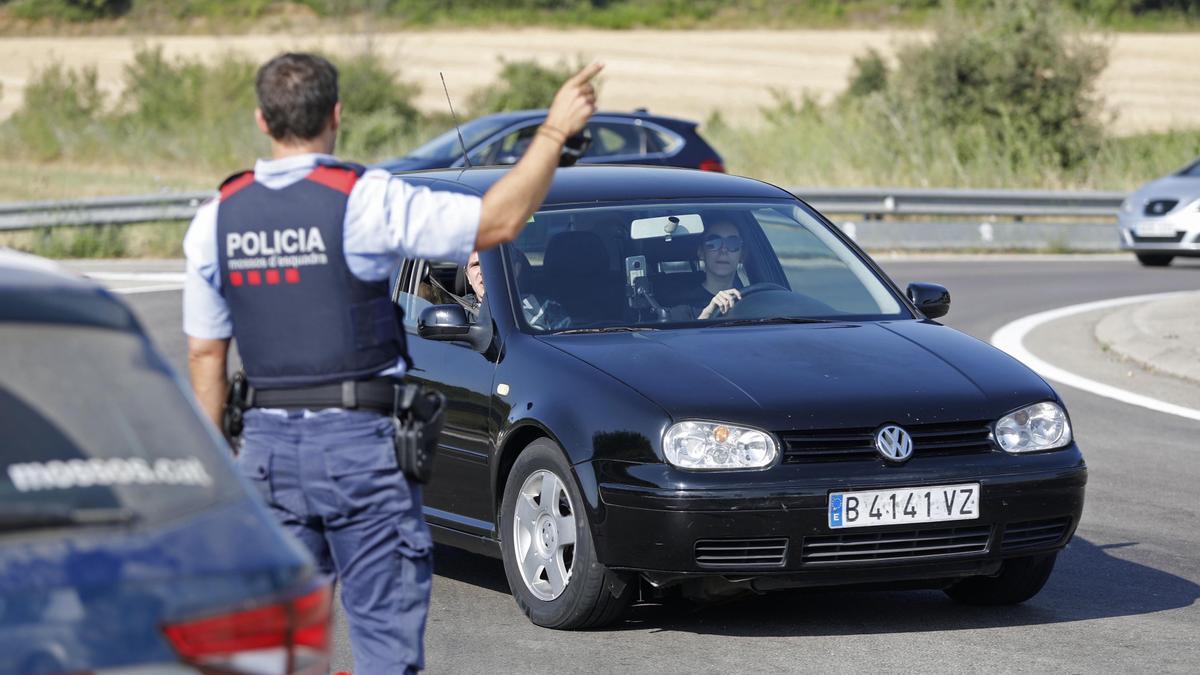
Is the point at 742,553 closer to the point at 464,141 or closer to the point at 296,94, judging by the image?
the point at 296,94

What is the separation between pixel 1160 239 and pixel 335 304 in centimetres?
1973

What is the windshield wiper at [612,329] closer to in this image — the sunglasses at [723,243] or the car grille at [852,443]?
the sunglasses at [723,243]

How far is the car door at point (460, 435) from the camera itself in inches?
281

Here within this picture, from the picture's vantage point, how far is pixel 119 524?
309 centimetres

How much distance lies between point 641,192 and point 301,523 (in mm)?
3569

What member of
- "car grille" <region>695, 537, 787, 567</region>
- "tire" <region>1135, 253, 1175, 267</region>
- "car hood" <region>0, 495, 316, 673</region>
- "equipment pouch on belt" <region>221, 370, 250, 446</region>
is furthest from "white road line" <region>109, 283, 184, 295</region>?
"car hood" <region>0, 495, 316, 673</region>

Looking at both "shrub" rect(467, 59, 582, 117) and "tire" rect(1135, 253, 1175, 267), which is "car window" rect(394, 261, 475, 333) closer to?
"tire" rect(1135, 253, 1175, 267)

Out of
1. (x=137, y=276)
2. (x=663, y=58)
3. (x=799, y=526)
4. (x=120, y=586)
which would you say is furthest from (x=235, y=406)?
(x=663, y=58)

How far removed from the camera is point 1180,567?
7.67m

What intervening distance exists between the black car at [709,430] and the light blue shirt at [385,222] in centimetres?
213

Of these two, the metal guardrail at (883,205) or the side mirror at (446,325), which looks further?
the metal guardrail at (883,205)

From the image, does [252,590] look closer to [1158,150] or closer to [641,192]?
[641,192]

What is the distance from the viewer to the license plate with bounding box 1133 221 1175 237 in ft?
74.5

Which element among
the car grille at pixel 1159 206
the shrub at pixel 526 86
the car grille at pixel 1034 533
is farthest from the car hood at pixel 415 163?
the shrub at pixel 526 86
